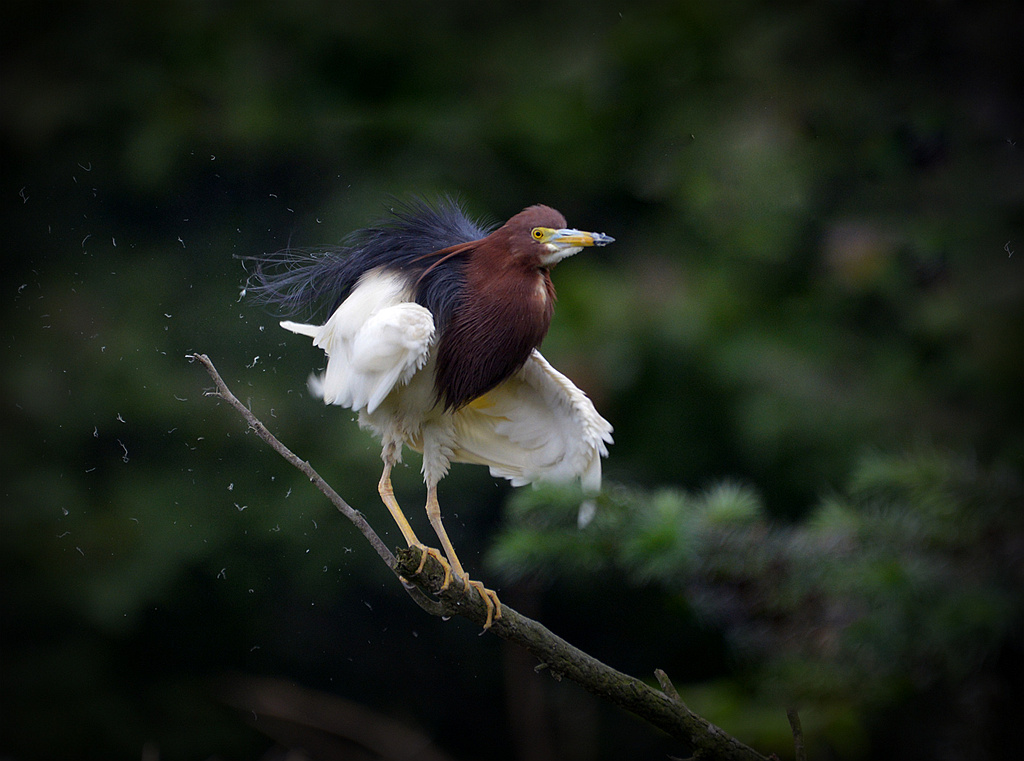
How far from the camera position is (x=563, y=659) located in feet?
4.87

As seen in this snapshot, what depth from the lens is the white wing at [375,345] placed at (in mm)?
1768

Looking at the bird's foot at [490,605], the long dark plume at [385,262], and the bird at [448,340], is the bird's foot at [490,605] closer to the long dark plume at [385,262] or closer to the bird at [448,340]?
the bird at [448,340]

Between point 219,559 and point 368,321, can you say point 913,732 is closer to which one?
point 368,321

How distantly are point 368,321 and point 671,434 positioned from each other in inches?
87.0

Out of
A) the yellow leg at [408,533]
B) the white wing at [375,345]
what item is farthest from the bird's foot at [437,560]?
the white wing at [375,345]

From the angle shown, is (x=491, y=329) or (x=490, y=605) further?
(x=491, y=329)

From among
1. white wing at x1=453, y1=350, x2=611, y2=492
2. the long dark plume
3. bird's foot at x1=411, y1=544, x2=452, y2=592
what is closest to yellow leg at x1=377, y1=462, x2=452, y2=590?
bird's foot at x1=411, y1=544, x2=452, y2=592

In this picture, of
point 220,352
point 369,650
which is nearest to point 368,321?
point 220,352

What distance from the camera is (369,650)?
4559 millimetres

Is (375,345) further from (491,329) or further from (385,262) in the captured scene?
(385,262)

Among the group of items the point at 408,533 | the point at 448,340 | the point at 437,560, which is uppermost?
the point at 448,340

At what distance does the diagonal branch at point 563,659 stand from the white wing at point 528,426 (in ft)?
1.96

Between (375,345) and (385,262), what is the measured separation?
14.9 inches

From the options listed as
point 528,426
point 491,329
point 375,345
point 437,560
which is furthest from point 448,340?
→ point 437,560
